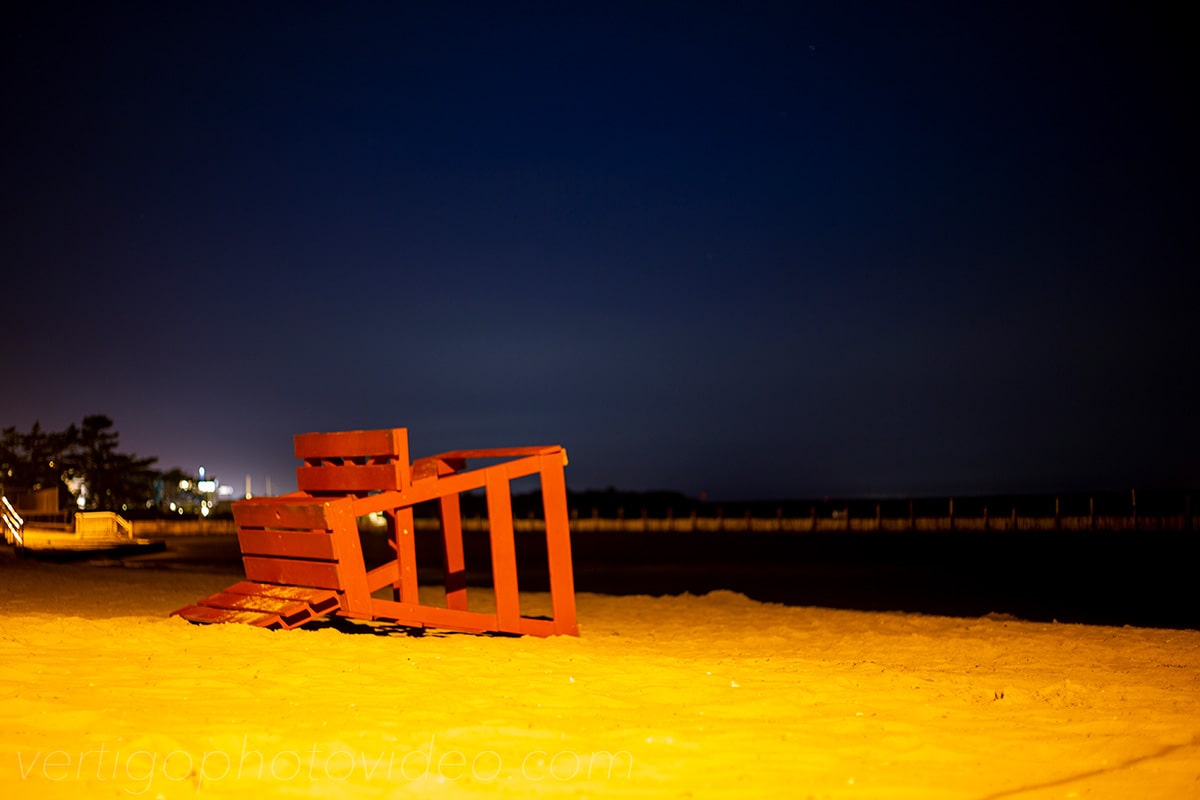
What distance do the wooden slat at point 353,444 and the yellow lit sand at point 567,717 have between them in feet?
5.71

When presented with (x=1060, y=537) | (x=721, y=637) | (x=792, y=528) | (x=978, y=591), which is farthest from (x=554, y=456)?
(x=792, y=528)

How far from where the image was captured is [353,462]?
382 inches

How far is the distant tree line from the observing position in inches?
2287

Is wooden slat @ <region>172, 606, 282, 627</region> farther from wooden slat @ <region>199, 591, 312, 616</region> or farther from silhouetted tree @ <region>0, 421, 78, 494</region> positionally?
silhouetted tree @ <region>0, 421, 78, 494</region>

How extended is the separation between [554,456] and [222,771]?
19.9ft

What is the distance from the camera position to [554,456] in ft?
33.1

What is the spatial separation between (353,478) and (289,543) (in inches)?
32.3

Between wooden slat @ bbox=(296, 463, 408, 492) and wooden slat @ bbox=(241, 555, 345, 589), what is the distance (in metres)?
0.80

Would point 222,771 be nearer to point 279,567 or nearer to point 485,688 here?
point 485,688

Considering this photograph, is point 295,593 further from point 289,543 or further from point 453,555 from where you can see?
point 453,555

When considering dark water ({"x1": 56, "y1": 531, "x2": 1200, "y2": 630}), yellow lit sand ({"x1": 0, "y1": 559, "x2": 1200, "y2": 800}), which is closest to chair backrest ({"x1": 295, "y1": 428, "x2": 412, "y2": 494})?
yellow lit sand ({"x1": 0, "y1": 559, "x2": 1200, "y2": 800})

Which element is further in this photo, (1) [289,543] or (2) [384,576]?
(2) [384,576]

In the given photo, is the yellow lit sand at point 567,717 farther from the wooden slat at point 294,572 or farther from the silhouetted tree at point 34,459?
the silhouetted tree at point 34,459

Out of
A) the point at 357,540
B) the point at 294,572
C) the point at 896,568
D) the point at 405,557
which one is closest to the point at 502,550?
the point at 405,557
